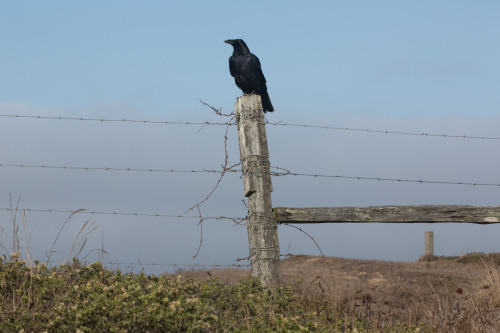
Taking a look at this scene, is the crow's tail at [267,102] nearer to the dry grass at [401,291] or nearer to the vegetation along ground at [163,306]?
the dry grass at [401,291]

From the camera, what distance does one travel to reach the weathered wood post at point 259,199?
6.03m

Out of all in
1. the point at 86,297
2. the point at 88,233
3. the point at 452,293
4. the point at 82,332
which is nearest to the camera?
the point at 82,332

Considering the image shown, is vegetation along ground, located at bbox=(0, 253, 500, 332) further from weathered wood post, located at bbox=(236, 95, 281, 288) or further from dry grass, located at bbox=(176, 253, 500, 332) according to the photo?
weathered wood post, located at bbox=(236, 95, 281, 288)

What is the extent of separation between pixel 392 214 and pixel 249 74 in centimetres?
316

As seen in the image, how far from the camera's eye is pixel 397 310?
825cm

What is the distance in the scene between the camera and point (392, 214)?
6.30 meters

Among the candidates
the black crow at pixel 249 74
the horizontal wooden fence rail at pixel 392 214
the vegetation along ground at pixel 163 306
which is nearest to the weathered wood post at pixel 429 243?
the vegetation along ground at pixel 163 306

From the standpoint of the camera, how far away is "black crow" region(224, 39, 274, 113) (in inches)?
326

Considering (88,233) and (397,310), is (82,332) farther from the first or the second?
(397,310)

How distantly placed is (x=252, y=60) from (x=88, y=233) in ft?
12.9

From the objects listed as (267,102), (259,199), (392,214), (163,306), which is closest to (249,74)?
(267,102)

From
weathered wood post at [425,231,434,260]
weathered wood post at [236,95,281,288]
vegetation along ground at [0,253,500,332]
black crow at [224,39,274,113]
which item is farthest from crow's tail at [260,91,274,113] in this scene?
weathered wood post at [425,231,434,260]

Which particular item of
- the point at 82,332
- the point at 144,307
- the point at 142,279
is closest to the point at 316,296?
the point at 142,279

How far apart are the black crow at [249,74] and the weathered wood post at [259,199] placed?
2.05 m
